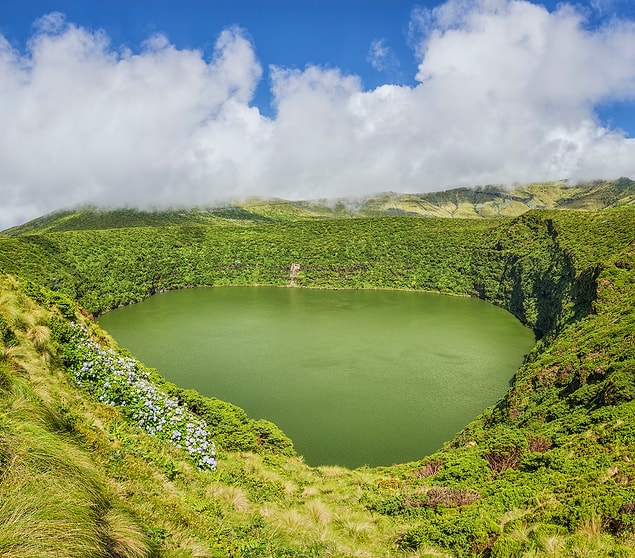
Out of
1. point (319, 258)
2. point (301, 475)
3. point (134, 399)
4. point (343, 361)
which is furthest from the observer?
point (319, 258)

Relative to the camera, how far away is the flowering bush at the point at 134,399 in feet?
42.1

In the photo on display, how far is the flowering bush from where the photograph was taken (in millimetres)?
12828

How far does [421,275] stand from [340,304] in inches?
1165

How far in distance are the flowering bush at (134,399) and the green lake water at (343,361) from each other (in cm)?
1421

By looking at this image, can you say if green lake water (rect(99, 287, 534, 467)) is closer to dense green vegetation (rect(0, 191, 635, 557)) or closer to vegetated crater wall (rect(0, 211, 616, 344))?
dense green vegetation (rect(0, 191, 635, 557))

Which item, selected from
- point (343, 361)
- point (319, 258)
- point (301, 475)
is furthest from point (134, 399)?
point (319, 258)

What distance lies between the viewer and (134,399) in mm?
13297

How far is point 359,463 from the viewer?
1003 inches

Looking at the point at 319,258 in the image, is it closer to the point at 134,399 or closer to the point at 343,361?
the point at 343,361

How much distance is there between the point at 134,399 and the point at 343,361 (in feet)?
107

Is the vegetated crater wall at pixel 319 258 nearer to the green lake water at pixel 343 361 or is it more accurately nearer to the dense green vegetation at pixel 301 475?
the green lake water at pixel 343 361

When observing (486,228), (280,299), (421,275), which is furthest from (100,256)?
(486,228)

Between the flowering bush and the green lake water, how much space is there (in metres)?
14.2

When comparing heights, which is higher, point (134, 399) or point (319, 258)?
point (319, 258)
